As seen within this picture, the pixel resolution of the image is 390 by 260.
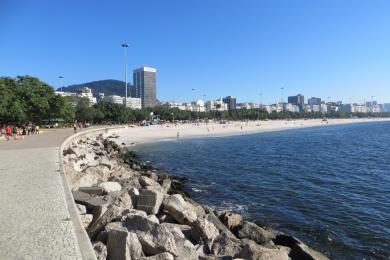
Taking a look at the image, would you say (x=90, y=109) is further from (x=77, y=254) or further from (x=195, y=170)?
(x=77, y=254)

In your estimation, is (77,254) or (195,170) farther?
(195,170)

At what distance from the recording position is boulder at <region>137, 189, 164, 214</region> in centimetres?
989

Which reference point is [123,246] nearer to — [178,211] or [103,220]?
[103,220]

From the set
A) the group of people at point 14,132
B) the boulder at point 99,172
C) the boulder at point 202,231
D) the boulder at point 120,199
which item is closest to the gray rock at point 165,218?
the boulder at point 202,231

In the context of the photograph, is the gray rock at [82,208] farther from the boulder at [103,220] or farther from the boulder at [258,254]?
the boulder at [258,254]

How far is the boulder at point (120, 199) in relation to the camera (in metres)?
10.0

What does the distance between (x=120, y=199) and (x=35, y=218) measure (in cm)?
324

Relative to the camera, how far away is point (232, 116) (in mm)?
168750

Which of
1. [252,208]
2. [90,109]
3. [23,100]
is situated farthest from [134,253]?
[90,109]

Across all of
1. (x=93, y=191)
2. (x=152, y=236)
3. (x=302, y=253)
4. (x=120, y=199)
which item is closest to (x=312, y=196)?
(x=302, y=253)

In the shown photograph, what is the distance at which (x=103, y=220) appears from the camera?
8.13m

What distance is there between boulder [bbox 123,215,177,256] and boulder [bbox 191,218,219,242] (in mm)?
1282

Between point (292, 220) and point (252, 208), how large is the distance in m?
2.06

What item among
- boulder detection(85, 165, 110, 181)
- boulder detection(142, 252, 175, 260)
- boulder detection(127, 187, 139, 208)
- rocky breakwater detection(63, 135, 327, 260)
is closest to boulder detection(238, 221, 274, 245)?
rocky breakwater detection(63, 135, 327, 260)
